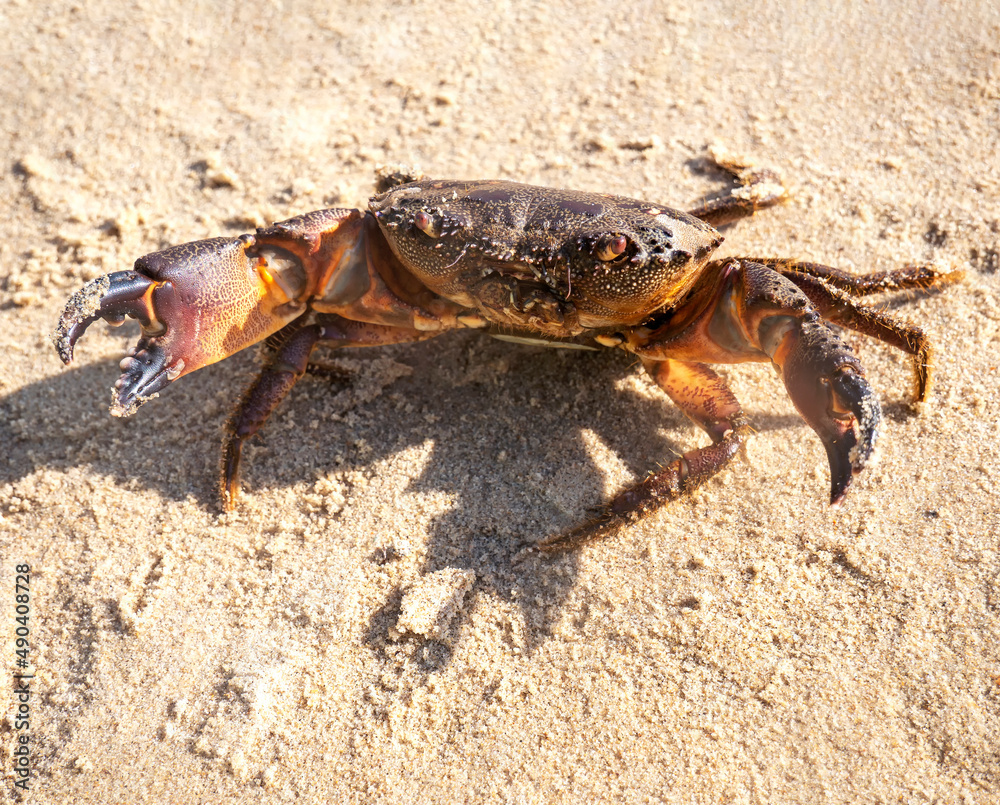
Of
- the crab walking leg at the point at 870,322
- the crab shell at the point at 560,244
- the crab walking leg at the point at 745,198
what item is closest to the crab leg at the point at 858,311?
the crab walking leg at the point at 870,322

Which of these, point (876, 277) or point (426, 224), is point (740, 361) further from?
point (426, 224)

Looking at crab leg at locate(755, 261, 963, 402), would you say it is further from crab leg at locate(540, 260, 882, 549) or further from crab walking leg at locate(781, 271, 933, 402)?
crab leg at locate(540, 260, 882, 549)

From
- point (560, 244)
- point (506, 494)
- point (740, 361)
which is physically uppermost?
point (560, 244)

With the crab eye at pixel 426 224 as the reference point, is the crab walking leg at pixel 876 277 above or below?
below

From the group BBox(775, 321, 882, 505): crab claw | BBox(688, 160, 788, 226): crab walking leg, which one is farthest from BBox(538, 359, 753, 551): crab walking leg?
BBox(688, 160, 788, 226): crab walking leg

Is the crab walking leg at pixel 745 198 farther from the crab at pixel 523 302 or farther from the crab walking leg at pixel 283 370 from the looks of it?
the crab walking leg at pixel 283 370

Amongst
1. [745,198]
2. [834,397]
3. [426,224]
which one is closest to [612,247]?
[426,224]

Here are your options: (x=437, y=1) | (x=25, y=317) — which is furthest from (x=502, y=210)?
(x=437, y=1)
